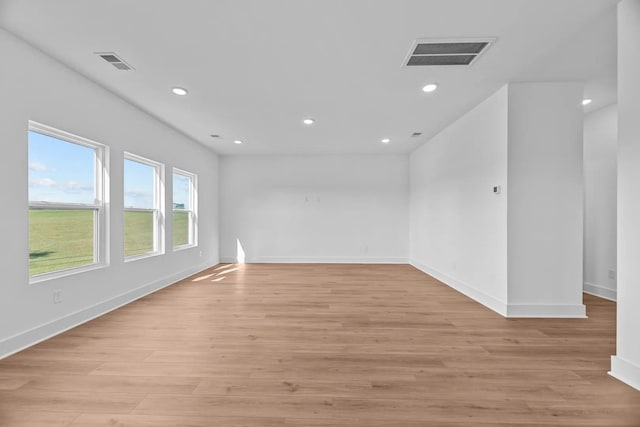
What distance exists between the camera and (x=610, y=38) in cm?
255

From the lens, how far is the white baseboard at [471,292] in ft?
11.7

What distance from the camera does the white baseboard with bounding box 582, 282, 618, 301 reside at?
4133 mm

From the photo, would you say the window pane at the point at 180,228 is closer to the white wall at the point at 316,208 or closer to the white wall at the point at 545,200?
the white wall at the point at 316,208

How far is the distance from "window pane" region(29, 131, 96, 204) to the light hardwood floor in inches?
56.6

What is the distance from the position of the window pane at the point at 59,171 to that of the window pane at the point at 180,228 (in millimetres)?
2064

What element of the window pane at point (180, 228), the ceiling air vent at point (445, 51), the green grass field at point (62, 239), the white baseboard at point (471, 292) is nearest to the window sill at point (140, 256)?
the green grass field at point (62, 239)

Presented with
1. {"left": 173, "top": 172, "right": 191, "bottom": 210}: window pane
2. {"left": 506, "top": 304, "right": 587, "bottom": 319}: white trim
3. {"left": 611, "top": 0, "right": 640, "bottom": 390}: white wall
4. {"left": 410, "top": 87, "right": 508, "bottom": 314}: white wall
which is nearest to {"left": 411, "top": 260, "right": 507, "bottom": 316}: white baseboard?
{"left": 410, "top": 87, "right": 508, "bottom": 314}: white wall

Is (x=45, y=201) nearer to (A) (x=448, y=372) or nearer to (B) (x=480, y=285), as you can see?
(A) (x=448, y=372)

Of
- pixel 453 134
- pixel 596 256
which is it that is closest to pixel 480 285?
pixel 596 256

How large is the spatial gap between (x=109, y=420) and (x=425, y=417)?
1.84m

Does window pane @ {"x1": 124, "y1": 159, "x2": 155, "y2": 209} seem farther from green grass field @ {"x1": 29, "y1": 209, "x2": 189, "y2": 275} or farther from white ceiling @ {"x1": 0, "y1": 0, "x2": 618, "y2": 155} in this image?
white ceiling @ {"x1": 0, "y1": 0, "x2": 618, "y2": 155}

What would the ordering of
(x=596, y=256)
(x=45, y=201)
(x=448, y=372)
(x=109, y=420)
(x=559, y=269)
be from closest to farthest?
(x=109, y=420) → (x=448, y=372) → (x=45, y=201) → (x=559, y=269) → (x=596, y=256)

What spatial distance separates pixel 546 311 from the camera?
3406 mm

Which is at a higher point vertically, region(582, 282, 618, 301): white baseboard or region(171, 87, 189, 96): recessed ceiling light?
region(171, 87, 189, 96): recessed ceiling light
